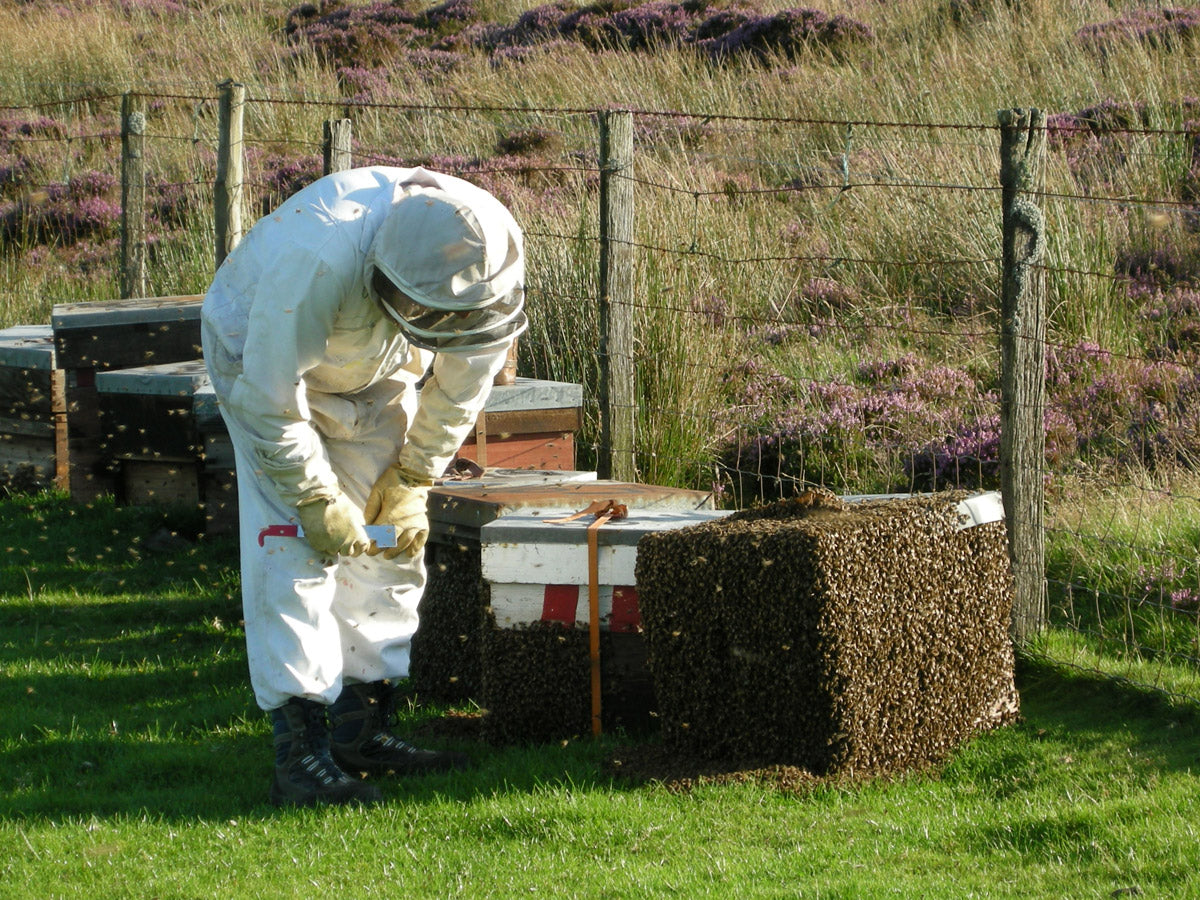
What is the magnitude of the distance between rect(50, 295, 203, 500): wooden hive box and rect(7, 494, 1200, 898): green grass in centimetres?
266


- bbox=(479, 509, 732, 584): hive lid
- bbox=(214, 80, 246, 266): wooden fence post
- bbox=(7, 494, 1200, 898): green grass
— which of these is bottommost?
bbox=(7, 494, 1200, 898): green grass

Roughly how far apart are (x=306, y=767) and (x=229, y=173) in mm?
4365

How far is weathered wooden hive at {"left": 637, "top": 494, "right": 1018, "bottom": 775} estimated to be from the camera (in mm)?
3723

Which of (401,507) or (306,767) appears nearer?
(306,767)

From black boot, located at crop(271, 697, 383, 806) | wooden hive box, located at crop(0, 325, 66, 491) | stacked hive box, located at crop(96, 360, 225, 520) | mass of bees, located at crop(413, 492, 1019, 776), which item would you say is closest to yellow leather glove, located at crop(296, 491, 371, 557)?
black boot, located at crop(271, 697, 383, 806)

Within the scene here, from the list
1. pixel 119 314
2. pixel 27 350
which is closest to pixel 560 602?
pixel 119 314

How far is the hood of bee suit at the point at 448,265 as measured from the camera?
11.0ft

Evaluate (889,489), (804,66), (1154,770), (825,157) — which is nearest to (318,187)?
(1154,770)

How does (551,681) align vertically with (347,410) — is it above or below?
below

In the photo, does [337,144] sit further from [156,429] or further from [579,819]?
[579,819]

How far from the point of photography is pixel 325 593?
3.90m

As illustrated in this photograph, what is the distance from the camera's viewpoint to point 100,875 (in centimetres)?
340

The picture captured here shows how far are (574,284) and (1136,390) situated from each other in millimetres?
3311

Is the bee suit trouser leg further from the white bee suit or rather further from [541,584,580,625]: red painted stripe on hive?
[541,584,580,625]: red painted stripe on hive
